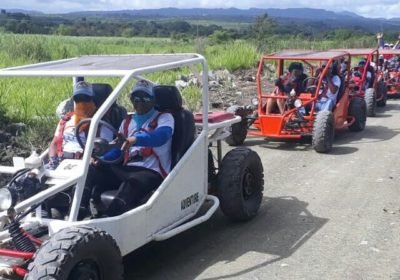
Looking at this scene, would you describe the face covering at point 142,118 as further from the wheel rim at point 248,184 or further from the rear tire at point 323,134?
the rear tire at point 323,134

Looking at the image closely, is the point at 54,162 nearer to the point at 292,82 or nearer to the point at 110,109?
the point at 110,109

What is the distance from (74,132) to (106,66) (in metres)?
0.58

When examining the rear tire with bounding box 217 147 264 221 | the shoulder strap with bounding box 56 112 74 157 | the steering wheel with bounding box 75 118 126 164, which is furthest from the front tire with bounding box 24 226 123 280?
the rear tire with bounding box 217 147 264 221

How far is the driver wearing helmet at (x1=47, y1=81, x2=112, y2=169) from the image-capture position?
5.34 m

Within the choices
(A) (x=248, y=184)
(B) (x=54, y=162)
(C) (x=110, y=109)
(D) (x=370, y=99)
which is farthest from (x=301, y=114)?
(B) (x=54, y=162)

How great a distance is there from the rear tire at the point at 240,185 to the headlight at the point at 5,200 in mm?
2253

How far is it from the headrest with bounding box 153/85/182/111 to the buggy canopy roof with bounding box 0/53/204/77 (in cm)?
28

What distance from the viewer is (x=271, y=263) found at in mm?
5469

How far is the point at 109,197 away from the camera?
5.10 meters

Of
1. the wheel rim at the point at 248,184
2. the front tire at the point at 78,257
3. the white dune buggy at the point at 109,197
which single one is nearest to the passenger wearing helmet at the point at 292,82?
the white dune buggy at the point at 109,197

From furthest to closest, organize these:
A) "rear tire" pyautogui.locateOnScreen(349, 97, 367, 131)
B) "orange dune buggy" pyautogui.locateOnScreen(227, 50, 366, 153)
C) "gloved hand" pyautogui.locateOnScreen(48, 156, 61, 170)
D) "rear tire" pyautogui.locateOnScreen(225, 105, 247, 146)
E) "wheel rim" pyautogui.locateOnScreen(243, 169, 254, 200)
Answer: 1. "rear tire" pyautogui.locateOnScreen(349, 97, 367, 131)
2. "rear tire" pyautogui.locateOnScreen(225, 105, 247, 146)
3. "orange dune buggy" pyautogui.locateOnScreen(227, 50, 366, 153)
4. "wheel rim" pyautogui.locateOnScreen(243, 169, 254, 200)
5. "gloved hand" pyautogui.locateOnScreen(48, 156, 61, 170)

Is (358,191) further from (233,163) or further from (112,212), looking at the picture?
(112,212)

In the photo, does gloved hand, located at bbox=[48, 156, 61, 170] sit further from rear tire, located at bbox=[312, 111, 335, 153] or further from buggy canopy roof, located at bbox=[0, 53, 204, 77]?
rear tire, located at bbox=[312, 111, 335, 153]

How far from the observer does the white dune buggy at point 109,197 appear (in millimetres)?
4246
